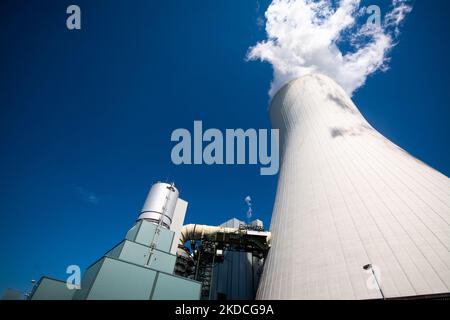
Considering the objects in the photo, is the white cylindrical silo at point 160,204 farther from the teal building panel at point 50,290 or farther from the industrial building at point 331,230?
the teal building panel at point 50,290

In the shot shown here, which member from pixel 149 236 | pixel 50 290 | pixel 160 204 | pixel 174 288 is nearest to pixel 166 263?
pixel 149 236

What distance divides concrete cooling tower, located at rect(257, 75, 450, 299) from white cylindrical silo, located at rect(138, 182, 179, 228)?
4.77 m

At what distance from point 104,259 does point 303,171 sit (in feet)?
23.1

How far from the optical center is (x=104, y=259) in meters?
5.86

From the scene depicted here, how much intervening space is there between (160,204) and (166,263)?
260 cm

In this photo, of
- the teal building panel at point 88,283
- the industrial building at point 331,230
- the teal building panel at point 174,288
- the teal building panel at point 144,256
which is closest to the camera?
the industrial building at point 331,230

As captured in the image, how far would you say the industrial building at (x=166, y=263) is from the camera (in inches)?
227

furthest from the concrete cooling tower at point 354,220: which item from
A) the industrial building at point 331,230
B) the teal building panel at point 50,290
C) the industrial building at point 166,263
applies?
the teal building panel at point 50,290

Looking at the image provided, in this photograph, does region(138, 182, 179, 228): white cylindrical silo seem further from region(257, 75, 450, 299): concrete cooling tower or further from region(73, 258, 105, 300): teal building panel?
region(257, 75, 450, 299): concrete cooling tower

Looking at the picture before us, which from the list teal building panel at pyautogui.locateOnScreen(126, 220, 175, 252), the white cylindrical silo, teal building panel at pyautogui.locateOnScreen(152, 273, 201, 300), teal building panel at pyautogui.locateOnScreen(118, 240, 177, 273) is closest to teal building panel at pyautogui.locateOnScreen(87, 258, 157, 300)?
teal building panel at pyautogui.locateOnScreen(152, 273, 201, 300)

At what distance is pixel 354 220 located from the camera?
219 inches

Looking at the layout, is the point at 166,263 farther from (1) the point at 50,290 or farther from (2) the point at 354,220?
(2) the point at 354,220

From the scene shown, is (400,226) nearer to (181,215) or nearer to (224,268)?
(181,215)
